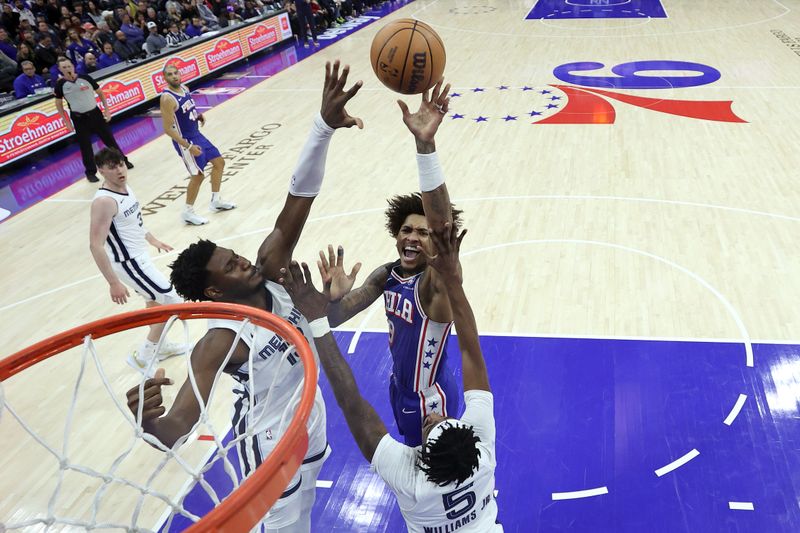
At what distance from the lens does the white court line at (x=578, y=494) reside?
4145 mm

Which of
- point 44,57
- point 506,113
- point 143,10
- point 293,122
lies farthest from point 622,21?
point 44,57

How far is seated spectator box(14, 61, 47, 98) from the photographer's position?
12.0 m

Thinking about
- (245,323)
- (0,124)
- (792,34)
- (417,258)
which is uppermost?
(245,323)

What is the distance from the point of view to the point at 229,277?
10.3 ft

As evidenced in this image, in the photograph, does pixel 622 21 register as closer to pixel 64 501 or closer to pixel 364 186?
pixel 364 186

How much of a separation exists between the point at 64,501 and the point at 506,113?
9288mm

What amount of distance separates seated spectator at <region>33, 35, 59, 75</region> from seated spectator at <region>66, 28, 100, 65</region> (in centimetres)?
39

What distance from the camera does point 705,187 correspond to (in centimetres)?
823

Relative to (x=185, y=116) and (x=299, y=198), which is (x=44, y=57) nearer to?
(x=185, y=116)

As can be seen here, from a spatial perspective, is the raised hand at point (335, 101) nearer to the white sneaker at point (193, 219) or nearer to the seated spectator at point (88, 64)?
the white sneaker at point (193, 219)

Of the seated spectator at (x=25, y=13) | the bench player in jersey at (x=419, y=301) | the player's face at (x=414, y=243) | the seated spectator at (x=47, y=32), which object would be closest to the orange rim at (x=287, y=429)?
the bench player in jersey at (x=419, y=301)

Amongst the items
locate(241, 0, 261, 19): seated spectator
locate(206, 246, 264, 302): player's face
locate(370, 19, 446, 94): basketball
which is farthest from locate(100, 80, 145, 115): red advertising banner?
locate(206, 246, 264, 302): player's face

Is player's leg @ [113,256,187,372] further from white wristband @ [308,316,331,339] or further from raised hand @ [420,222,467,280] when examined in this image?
raised hand @ [420,222,467,280]

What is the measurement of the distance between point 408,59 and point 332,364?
2.41m
